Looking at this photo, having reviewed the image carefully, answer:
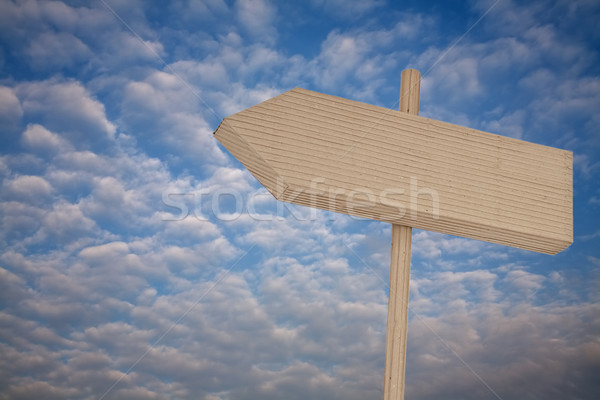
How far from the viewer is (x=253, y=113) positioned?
18.5ft

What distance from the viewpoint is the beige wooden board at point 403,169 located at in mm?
5500

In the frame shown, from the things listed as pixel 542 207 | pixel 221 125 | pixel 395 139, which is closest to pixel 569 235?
pixel 542 207

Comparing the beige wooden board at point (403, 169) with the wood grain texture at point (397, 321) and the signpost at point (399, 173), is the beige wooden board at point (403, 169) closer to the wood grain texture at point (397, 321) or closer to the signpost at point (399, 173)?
the signpost at point (399, 173)

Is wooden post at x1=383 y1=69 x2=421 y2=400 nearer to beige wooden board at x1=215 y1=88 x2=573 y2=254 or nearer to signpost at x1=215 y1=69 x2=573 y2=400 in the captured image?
signpost at x1=215 y1=69 x2=573 y2=400

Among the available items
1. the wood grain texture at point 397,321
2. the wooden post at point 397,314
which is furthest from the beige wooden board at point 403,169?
the wood grain texture at point 397,321

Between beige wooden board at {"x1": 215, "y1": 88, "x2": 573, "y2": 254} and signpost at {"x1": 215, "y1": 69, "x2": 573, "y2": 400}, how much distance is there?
12 millimetres

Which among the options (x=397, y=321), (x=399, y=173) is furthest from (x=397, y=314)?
(x=399, y=173)

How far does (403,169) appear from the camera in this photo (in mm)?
5785

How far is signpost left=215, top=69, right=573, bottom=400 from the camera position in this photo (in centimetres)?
551

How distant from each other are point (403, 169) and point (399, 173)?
0.25 feet

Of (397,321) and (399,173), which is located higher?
(399,173)

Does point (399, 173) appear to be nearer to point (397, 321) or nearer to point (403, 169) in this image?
point (403, 169)

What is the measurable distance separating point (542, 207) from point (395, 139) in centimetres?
202

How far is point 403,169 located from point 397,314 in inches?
64.8
